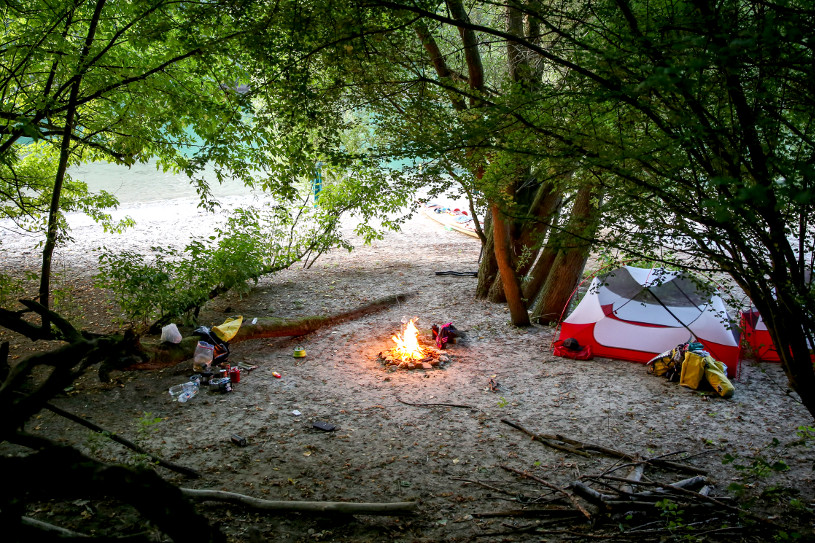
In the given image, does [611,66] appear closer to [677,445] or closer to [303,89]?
[303,89]

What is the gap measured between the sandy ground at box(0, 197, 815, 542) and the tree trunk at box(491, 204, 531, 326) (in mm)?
373

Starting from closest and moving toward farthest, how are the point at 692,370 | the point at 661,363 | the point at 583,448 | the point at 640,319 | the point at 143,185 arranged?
the point at 583,448
the point at 692,370
the point at 661,363
the point at 640,319
the point at 143,185

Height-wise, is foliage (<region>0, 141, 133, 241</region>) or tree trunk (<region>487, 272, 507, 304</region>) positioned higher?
foliage (<region>0, 141, 133, 241</region>)

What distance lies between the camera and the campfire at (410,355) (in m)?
6.94

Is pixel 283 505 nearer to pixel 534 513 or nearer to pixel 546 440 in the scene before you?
pixel 534 513

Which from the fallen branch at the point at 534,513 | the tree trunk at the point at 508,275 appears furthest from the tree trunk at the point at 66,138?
the tree trunk at the point at 508,275

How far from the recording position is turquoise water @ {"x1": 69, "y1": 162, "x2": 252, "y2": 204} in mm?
23984

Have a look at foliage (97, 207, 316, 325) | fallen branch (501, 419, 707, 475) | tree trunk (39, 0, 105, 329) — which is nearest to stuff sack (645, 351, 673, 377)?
fallen branch (501, 419, 707, 475)

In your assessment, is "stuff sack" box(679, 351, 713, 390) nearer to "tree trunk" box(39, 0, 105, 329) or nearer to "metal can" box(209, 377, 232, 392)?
"metal can" box(209, 377, 232, 392)

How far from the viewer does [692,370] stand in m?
6.22

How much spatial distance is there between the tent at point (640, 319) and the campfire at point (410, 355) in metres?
1.93

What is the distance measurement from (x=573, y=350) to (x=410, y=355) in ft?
7.58

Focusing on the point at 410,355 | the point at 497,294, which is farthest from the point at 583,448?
the point at 497,294

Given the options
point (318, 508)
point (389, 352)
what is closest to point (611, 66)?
point (318, 508)
